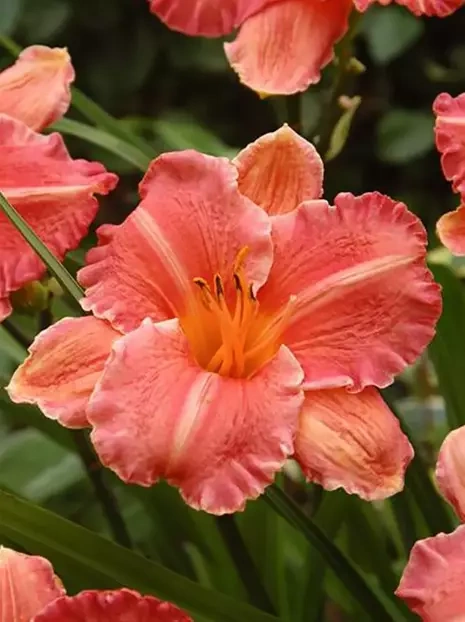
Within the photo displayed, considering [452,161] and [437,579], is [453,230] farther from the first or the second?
[437,579]

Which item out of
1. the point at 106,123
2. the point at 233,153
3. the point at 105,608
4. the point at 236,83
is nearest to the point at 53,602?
the point at 105,608

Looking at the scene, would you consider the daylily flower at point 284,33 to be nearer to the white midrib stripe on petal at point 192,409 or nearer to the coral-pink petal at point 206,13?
the coral-pink petal at point 206,13

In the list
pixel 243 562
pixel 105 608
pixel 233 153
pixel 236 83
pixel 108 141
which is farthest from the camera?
pixel 236 83

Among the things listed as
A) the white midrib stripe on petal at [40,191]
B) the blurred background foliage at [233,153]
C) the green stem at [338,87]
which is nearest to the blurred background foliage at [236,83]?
the blurred background foliage at [233,153]

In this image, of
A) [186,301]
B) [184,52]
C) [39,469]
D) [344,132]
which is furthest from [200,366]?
[184,52]

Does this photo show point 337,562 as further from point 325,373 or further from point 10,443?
point 10,443

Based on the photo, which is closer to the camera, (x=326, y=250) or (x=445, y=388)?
(x=326, y=250)
